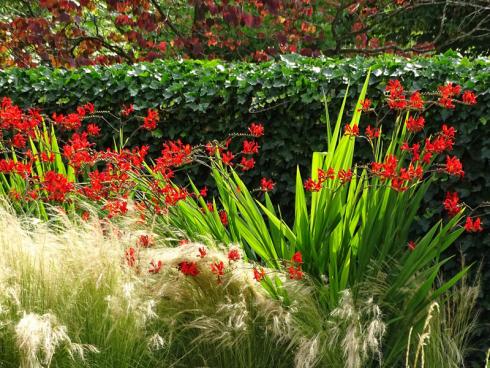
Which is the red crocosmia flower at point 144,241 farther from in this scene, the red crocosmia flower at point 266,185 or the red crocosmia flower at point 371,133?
the red crocosmia flower at point 371,133

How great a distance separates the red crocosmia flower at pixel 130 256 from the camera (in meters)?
3.59

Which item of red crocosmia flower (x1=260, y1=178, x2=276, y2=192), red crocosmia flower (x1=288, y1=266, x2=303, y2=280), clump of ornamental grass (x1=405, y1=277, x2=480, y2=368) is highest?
red crocosmia flower (x1=260, y1=178, x2=276, y2=192)

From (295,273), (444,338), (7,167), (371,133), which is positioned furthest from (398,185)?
(7,167)

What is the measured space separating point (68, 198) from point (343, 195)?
1.63 m

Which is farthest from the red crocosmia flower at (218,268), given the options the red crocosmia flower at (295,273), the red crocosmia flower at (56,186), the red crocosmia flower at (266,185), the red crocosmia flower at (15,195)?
the red crocosmia flower at (15,195)

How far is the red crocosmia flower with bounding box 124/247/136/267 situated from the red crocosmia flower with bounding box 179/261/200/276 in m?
0.25

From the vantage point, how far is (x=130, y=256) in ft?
11.8

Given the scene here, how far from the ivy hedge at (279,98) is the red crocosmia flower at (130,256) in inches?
57.8

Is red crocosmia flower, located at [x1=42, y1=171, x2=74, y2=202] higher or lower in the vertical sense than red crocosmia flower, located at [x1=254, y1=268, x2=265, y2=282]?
higher

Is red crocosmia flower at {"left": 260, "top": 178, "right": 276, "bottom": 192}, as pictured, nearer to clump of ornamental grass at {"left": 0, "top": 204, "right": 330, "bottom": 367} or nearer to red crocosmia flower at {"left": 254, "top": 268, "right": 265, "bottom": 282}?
clump of ornamental grass at {"left": 0, "top": 204, "right": 330, "bottom": 367}

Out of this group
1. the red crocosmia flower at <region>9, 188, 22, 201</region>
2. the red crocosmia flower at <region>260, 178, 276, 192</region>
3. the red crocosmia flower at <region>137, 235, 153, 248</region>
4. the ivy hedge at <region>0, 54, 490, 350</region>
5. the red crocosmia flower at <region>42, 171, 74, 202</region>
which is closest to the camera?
the red crocosmia flower at <region>137, 235, 153, 248</region>

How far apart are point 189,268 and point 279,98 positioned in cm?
187

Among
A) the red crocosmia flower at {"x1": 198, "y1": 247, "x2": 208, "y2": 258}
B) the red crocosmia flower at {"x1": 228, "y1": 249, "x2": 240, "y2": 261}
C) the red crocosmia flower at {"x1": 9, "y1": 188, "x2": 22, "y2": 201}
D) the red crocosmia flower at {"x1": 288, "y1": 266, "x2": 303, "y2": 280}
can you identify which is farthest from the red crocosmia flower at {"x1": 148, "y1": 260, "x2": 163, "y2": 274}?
the red crocosmia flower at {"x1": 9, "y1": 188, "x2": 22, "y2": 201}

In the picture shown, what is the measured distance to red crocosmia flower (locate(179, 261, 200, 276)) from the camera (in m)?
3.47
